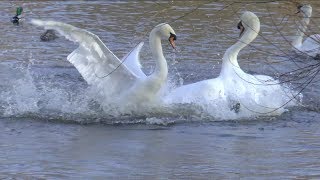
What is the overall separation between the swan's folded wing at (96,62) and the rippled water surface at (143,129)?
36 cm

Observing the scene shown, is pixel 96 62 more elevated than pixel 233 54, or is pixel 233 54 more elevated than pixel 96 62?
pixel 96 62

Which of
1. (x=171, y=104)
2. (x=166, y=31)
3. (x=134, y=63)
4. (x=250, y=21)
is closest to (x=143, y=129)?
(x=171, y=104)

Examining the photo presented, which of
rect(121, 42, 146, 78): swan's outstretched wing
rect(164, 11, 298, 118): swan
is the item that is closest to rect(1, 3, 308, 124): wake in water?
rect(164, 11, 298, 118): swan

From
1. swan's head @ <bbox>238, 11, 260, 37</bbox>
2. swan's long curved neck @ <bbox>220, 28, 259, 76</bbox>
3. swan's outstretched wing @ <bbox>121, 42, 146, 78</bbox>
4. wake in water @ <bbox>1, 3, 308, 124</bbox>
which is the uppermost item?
swan's head @ <bbox>238, 11, 260, 37</bbox>

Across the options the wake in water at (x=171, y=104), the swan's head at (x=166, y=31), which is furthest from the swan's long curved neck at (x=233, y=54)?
the swan's head at (x=166, y=31)

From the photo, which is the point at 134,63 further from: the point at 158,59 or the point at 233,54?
the point at 233,54

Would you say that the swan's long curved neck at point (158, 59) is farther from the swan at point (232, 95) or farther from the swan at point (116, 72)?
the swan at point (232, 95)

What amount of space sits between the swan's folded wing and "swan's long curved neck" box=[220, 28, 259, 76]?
→ 1190 mm

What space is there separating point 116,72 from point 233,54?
168cm

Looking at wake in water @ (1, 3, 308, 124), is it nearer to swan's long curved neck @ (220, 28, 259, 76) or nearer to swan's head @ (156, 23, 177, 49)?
swan's long curved neck @ (220, 28, 259, 76)

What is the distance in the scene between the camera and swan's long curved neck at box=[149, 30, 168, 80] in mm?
12000

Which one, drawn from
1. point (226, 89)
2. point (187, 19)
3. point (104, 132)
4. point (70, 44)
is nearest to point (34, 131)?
point (104, 132)

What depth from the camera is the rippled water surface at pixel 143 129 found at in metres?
9.18

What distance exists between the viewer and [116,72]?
477 inches
